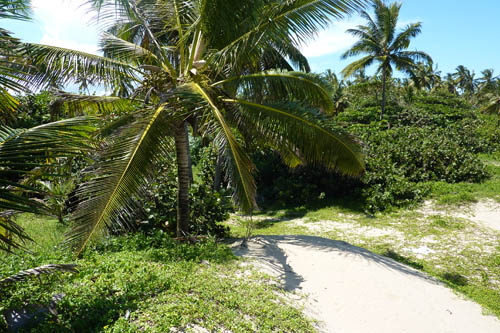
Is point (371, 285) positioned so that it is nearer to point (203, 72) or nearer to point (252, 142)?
point (252, 142)

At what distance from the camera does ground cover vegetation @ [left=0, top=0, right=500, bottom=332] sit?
3.34 m

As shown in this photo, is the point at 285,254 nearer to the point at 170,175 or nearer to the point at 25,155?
the point at 170,175

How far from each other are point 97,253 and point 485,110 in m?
33.9

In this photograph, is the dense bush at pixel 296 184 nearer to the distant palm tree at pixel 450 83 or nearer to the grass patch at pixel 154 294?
the grass patch at pixel 154 294

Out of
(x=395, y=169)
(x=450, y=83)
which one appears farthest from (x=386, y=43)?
(x=450, y=83)

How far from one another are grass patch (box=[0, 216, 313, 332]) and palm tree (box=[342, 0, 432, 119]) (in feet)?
63.2

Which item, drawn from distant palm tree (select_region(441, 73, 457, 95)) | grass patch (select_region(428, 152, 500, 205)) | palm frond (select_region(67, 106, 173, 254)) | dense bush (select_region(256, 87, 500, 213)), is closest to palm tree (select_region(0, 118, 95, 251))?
palm frond (select_region(67, 106, 173, 254))

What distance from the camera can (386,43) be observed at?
2041 centimetres

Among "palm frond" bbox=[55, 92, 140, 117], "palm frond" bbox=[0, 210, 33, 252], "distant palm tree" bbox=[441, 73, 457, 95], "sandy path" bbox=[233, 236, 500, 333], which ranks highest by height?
"distant palm tree" bbox=[441, 73, 457, 95]

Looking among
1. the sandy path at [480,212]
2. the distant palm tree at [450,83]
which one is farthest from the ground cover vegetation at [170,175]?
the distant palm tree at [450,83]

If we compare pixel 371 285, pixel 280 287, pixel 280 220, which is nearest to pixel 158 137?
pixel 280 287

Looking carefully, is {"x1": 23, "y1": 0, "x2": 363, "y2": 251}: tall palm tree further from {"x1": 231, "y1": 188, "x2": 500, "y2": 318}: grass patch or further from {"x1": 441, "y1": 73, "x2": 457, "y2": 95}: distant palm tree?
{"x1": 441, "y1": 73, "x2": 457, "y2": 95}: distant palm tree

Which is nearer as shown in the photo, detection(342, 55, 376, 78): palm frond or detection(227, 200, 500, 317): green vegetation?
detection(227, 200, 500, 317): green vegetation

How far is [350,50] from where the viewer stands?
2131 centimetres
